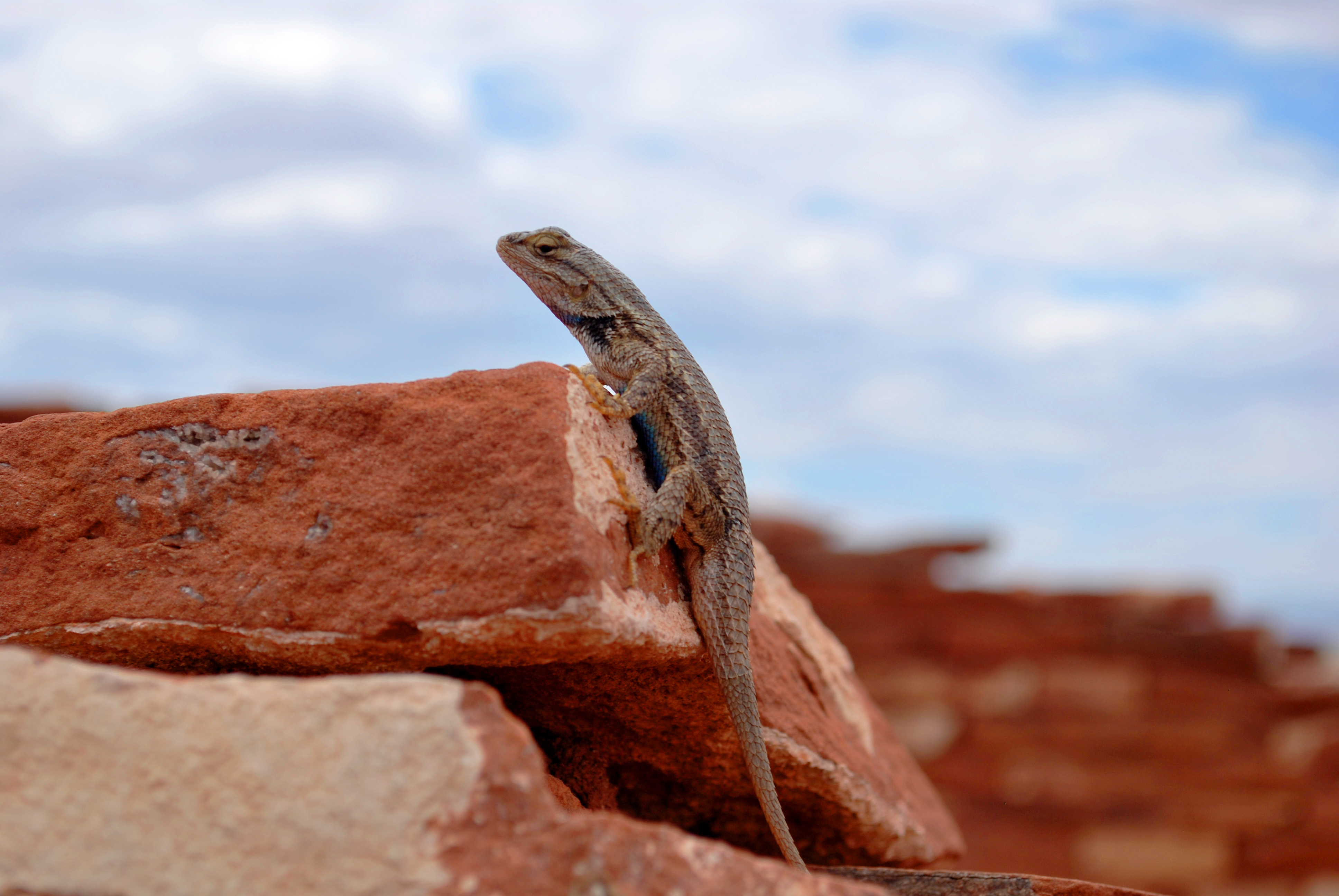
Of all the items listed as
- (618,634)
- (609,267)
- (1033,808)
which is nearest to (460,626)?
(618,634)

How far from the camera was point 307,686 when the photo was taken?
2285 mm

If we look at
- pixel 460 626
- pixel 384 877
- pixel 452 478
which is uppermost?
pixel 452 478

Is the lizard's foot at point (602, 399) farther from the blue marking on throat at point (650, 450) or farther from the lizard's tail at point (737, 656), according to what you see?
the lizard's tail at point (737, 656)

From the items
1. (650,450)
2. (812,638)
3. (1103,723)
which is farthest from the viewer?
(1103,723)

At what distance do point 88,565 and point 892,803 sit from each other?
3.34 metres

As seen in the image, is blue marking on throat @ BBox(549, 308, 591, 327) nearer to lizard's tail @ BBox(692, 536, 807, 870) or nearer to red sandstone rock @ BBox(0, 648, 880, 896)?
lizard's tail @ BBox(692, 536, 807, 870)

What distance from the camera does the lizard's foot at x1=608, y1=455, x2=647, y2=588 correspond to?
10.4 feet

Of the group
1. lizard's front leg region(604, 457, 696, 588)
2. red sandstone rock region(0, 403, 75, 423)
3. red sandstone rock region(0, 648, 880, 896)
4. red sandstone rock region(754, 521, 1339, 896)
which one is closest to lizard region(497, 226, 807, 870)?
lizard's front leg region(604, 457, 696, 588)

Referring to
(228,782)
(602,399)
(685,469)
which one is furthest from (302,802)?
(685,469)

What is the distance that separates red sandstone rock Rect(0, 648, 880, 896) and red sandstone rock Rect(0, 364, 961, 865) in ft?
1.97

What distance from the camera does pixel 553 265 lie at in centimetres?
429

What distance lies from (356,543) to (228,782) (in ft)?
3.13

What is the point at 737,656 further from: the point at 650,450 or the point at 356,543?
the point at 356,543

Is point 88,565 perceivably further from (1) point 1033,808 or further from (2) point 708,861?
(1) point 1033,808
